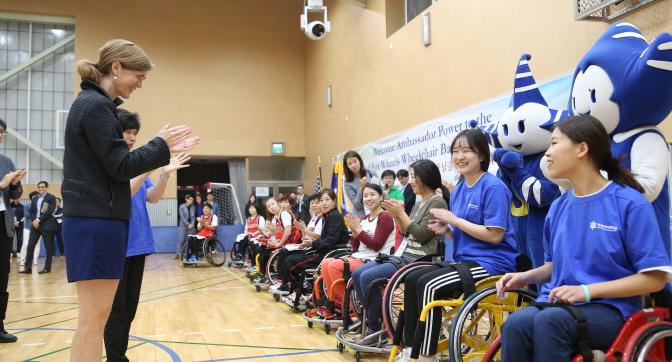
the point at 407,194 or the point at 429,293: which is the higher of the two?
the point at 407,194

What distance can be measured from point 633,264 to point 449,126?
4454 mm

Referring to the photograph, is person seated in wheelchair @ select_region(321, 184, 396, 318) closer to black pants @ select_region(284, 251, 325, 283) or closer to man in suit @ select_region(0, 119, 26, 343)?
black pants @ select_region(284, 251, 325, 283)

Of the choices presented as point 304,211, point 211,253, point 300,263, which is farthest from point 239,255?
point 300,263

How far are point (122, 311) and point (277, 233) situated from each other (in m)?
3.37

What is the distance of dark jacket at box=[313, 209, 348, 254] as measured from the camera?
409 centimetres

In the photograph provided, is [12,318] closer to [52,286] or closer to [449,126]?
[52,286]

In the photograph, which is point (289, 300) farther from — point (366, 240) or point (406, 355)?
point (406, 355)

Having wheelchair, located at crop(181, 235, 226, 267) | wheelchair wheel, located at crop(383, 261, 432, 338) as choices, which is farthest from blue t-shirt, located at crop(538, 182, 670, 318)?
wheelchair, located at crop(181, 235, 226, 267)

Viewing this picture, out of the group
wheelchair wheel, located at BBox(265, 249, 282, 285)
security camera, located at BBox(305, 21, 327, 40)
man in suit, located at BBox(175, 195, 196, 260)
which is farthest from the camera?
man in suit, located at BBox(175, 195, 196, 260)

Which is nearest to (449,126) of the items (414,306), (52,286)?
(414,306)

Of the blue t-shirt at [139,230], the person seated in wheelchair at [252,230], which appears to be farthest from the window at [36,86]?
the blue t-shirt at [139,230]

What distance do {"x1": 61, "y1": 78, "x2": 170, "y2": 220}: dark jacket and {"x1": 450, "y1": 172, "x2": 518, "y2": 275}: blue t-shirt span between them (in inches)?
50.9

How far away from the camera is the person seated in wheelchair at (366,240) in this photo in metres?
3.32

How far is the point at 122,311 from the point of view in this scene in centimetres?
234
